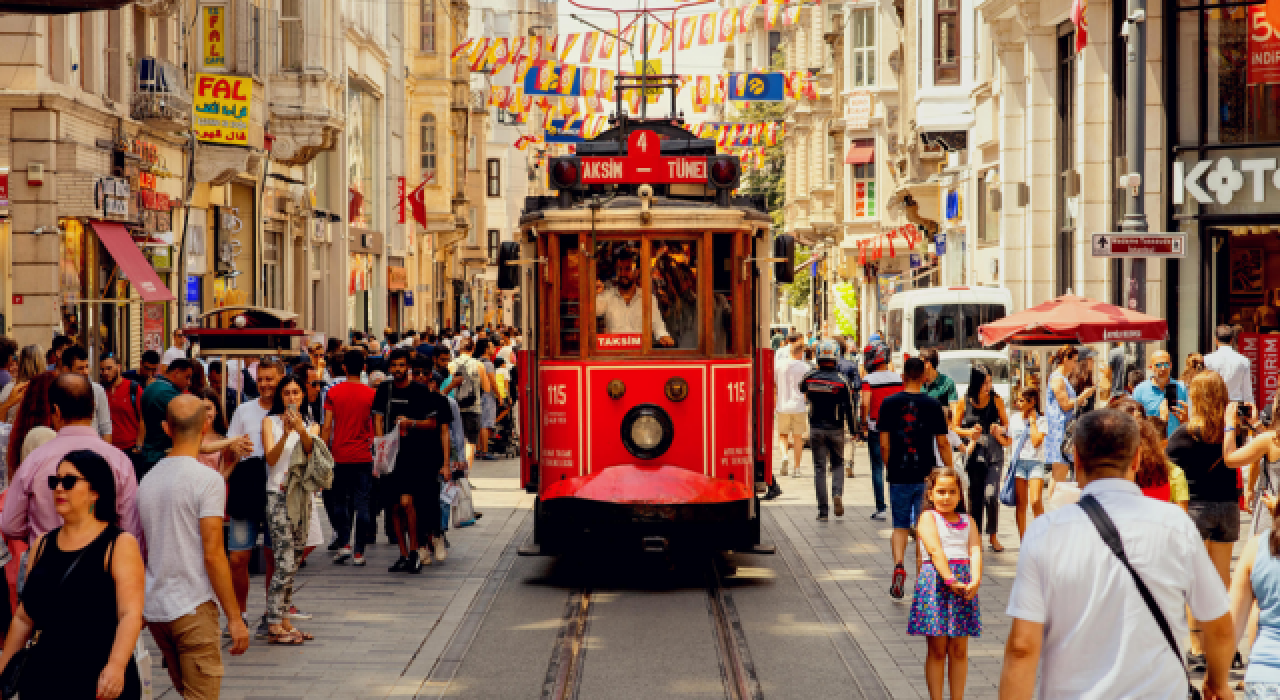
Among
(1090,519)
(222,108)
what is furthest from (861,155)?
(1090,519)

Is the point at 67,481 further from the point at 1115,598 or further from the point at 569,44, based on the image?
the point at 569,44

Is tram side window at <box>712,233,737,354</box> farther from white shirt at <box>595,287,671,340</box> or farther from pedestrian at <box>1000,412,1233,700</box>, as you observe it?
pedestrian at <box>1000,412,1233,700</box>

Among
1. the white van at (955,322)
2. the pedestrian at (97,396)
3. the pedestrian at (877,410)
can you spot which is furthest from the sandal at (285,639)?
the white van at (955,322)

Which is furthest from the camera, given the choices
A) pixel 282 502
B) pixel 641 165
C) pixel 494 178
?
pixel 494 178

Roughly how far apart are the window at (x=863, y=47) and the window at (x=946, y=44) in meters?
12.3

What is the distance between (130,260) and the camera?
23.0 metres

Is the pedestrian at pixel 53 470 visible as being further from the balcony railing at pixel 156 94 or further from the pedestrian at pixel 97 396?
the balcony railing at pixel 156 94

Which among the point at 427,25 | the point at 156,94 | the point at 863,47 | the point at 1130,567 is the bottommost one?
the point at 1130,567

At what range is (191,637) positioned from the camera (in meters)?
6.57

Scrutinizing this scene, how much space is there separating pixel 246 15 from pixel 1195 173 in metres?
16.5

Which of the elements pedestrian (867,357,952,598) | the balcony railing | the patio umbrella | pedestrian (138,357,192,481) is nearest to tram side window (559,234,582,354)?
pedestrian (867,357,952,598)

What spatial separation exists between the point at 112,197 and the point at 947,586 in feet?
57.1

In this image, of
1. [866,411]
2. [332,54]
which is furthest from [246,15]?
[866,411]

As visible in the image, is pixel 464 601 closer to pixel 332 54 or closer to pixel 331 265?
pixel 332 54
